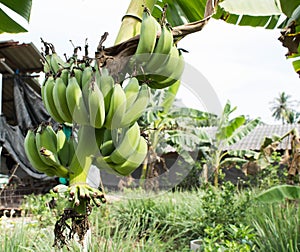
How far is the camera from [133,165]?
1.04 metres

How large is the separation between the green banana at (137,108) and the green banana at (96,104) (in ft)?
0.27

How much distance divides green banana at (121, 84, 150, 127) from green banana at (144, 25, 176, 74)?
0.06 metres

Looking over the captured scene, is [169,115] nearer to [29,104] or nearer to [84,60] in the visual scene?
[29,104]

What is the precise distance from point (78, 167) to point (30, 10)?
941 mm

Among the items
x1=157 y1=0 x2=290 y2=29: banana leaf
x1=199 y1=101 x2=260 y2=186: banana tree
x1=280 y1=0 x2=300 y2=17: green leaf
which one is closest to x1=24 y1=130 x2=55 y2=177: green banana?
x1=157 y1=0 x2=290 y2=29: banana leaf

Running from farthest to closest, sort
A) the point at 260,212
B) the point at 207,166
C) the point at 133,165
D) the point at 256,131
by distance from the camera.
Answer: the point at 256,131 → the point at 207,166 → the point at 260,212 → the point at 133,165

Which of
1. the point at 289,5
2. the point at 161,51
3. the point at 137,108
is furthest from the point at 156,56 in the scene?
the point at 289,5

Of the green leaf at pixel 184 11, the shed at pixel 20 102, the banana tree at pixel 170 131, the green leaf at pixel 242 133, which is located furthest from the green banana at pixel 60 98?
the green leaf at pixel 242 133

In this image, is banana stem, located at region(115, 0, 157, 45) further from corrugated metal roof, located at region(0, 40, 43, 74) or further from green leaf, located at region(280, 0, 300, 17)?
corrugated metal roof, located at region(0, 40, 43, 74)

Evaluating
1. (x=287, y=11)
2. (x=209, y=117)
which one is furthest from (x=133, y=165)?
(x=209, y=117)

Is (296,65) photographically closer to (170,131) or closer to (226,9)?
(226,9)

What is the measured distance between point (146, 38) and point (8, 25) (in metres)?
0.99

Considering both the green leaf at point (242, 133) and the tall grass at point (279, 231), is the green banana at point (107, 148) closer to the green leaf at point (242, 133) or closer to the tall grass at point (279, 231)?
the tall grass at point (279, 231)

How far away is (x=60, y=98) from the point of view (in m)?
0.98
